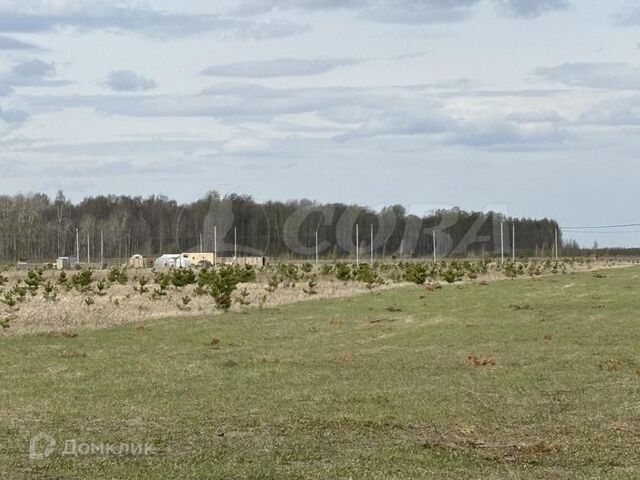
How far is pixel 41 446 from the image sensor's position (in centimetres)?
902

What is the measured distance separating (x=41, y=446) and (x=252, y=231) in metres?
97.8

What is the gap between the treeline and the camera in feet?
341

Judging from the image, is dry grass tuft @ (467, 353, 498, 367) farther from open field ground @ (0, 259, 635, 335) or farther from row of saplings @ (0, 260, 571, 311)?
row of saplings @ (0, 260, 571, 311)

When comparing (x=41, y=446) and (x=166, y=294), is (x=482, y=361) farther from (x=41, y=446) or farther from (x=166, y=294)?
(x=166, y=294)

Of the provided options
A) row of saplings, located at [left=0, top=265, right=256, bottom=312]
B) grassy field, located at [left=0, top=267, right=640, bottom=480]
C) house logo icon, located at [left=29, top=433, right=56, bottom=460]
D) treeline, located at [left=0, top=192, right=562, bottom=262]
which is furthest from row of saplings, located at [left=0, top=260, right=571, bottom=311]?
treeline, located at [left=0, top=192, right=562, bottom=262]

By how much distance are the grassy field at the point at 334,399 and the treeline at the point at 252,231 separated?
79.5 m

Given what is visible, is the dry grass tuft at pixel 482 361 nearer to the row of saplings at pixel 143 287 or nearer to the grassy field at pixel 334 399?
the grassy field at pixel 334 399

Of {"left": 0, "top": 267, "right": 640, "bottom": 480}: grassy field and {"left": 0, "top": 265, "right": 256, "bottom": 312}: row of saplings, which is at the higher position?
{"left": 0, "top": 265, "right": 256, "bottom": 312}: row of saplings

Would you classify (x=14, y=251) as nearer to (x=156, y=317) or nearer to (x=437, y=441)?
(x=156, y=317)

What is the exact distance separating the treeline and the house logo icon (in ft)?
294

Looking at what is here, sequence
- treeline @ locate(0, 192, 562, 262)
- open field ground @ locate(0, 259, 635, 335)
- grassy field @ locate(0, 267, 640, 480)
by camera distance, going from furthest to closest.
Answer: treeline @ locate(0, 192, 562, 262)
open field ground @ locate(0, 259, 635, 335)
grassy field @ locate(0, 267, 640, 480)

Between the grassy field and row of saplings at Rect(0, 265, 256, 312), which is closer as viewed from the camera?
the grassy field

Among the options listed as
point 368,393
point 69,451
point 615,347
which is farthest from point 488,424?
point 615,347

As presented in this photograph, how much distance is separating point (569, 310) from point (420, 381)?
44.3 ft
